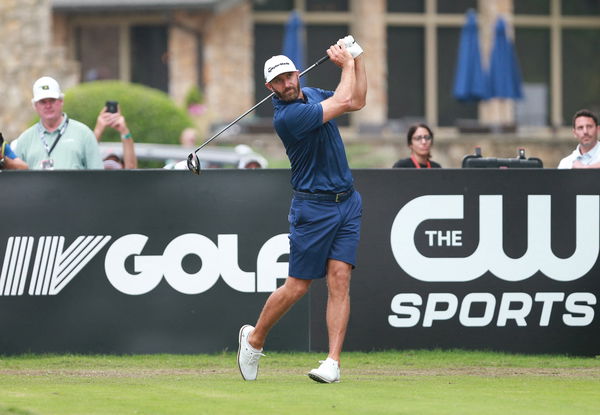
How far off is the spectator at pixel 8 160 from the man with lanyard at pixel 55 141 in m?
0.30

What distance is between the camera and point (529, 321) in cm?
1085

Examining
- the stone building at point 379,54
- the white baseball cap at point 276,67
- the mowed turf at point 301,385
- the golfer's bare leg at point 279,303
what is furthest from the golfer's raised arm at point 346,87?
the stone building at point 379,54

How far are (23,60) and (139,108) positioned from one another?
133 inches

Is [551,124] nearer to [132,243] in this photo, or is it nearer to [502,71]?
[502,71]

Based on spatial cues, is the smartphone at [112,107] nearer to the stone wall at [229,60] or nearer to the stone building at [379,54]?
the stone building at [379,54]

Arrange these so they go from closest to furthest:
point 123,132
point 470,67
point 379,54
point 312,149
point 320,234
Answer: point 312,149
point 320,234
point 123,132
point 470,67
point 379,54

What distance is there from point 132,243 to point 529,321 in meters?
2.96

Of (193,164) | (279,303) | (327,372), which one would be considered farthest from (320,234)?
(193,164)

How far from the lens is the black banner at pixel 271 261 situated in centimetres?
1058

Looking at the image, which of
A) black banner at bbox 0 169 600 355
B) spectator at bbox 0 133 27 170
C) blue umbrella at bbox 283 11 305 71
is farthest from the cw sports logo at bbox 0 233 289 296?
blue umbrella at bbox 283 11 305 71

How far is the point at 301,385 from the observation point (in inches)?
342

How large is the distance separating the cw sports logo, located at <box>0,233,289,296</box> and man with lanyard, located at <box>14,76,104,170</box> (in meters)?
0.89

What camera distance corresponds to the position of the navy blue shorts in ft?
29.1

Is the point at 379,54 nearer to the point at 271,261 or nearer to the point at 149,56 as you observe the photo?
the point at 149,56
